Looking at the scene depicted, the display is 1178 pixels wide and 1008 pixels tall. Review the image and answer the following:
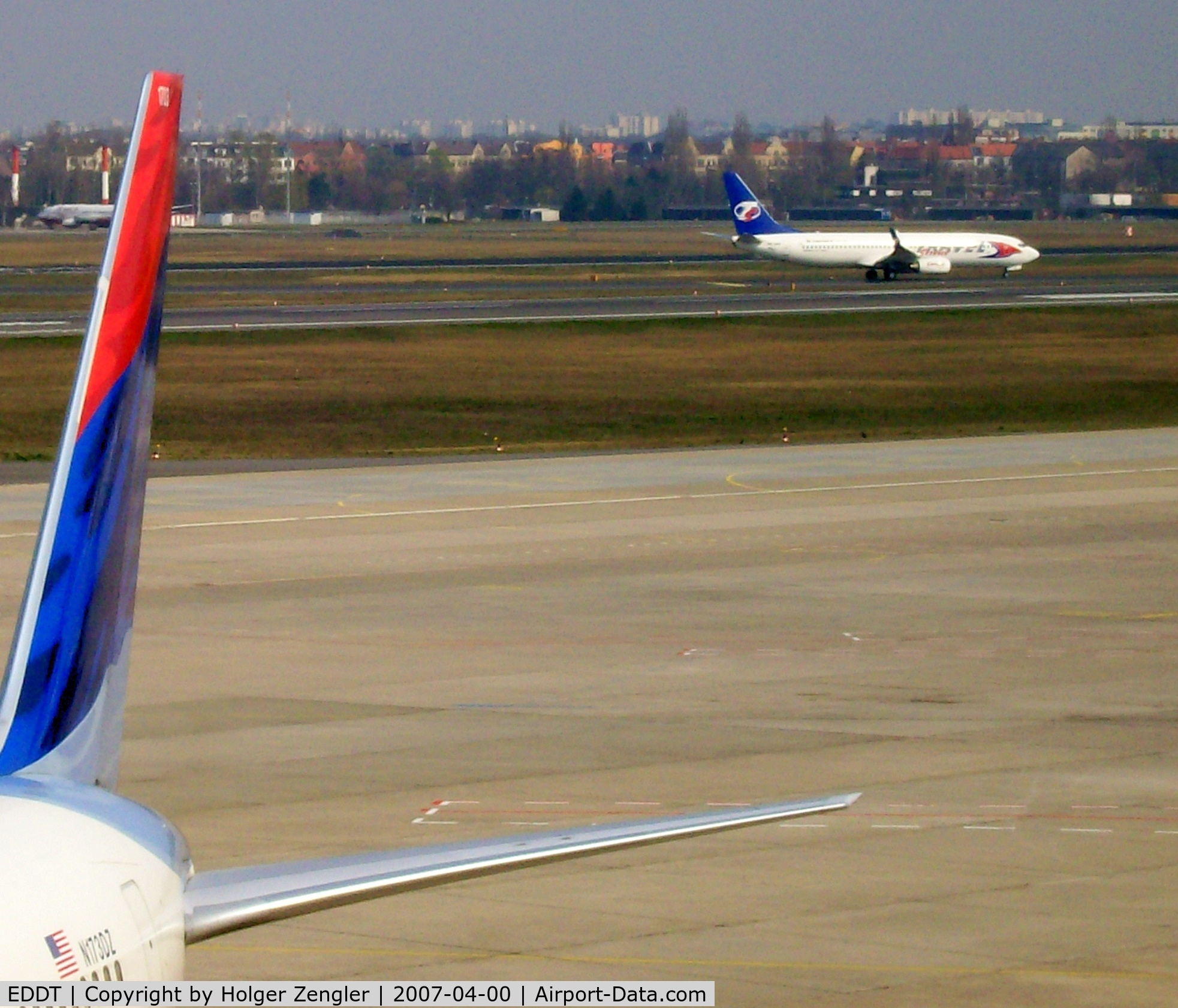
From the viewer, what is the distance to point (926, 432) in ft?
191

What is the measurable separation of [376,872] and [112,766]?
6.15 ft

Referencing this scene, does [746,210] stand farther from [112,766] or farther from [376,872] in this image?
[376,872]

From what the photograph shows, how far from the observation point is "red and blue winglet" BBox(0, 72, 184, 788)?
7.94 meters

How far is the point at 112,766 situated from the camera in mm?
8727

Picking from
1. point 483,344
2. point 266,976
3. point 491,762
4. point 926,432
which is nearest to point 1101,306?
point 483,344

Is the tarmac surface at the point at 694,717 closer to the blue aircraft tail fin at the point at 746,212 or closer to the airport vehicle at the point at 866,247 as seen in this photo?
the airport vehicle at the point at 866,247

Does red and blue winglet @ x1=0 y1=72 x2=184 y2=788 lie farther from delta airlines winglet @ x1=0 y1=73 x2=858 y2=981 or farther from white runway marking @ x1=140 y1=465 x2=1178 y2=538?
white runway marking @ x1=140 y1=465 x2=1178 y2=538

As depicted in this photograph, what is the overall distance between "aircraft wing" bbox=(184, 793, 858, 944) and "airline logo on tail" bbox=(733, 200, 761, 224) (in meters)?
133

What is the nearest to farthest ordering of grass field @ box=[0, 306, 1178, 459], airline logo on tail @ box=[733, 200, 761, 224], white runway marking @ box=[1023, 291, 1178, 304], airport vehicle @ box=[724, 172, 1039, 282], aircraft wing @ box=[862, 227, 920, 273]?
grass field @ box=[0, 306, 1178, 459]
white runway marking @ box=[1023, 291, 1178, 304]
aircraft wing @ box=[862, 227, 920, 273]
airport vehicle @ box=[724, 172, 1039, 282]
airline logo on tail @ box=[733, 200, 761, 224]

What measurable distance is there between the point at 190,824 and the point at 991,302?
9720 centimetres

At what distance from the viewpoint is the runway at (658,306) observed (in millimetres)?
93625

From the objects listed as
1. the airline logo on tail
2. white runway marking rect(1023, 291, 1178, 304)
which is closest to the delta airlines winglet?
white runway marking rect(1023, 291, 1178, 304)

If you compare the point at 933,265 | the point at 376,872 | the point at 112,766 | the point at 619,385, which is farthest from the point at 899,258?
the point at 376,872

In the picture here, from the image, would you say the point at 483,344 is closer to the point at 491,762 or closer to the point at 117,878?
the point at 491,762
